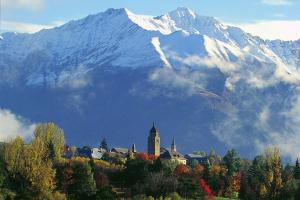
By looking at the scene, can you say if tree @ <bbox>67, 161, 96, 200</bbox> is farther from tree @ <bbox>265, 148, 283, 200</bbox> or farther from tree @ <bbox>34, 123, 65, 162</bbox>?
tree @ <bbox>265, 148, 283, 200</bbox>

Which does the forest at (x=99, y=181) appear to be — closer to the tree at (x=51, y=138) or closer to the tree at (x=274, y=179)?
the tree at (x=274, y=179)

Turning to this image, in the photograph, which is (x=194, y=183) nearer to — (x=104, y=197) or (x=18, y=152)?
(x=104, y=197)

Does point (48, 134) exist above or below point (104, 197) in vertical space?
above

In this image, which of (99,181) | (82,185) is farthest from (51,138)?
(82,185)

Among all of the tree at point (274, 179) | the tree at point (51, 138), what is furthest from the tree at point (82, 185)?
the tree at point (274, 179)

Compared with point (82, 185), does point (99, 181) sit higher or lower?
higher

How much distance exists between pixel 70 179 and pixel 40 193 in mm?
13145

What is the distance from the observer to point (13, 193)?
13262cm

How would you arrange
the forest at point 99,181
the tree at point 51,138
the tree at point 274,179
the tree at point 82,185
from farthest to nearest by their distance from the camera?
the tree at point 51,138
the tree at point 274,179
the tree at point 82,185
the forest at point 99,181

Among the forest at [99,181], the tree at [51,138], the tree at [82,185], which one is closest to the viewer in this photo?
the forest at [99,181]

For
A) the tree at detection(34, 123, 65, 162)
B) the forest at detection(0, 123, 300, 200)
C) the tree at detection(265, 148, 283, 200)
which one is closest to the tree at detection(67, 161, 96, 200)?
the forest at detection(0, 123, 300, 200)

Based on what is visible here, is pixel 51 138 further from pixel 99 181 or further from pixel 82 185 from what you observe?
pixel 82 185

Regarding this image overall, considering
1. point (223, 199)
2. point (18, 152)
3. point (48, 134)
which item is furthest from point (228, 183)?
point (18, 152)

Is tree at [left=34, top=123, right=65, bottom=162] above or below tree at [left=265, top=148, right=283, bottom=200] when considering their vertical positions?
above
